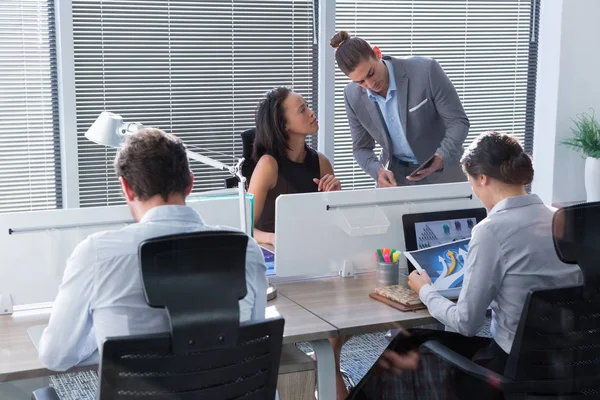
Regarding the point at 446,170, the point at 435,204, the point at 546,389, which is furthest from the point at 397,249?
the point at 446,170

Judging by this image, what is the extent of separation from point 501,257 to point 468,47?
3697mm

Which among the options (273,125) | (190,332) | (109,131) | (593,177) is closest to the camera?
(190,332)

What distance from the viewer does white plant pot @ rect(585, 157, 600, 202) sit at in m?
5.51

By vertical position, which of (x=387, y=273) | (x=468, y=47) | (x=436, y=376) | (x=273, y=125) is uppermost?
(x=468, y=47)

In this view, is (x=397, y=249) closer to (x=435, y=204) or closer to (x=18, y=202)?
(x=435, y=204)

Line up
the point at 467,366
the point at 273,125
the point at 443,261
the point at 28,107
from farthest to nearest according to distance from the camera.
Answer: the point at 28,107, the point at 273,125, the point at 443,261, the point at 467,366

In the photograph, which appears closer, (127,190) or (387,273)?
(127,190)

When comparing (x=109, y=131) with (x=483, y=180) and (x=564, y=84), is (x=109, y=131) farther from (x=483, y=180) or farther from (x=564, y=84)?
(x=564, y=84)

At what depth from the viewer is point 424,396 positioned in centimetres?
263

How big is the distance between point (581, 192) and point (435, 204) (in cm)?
334

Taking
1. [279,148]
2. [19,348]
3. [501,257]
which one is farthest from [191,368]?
[279,148]

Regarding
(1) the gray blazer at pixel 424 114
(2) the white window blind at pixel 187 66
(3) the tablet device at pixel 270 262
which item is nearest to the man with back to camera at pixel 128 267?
(3) the tablet device at pixel 270 262

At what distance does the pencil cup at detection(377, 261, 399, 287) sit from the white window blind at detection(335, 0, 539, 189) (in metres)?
2.61

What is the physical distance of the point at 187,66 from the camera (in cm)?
474
